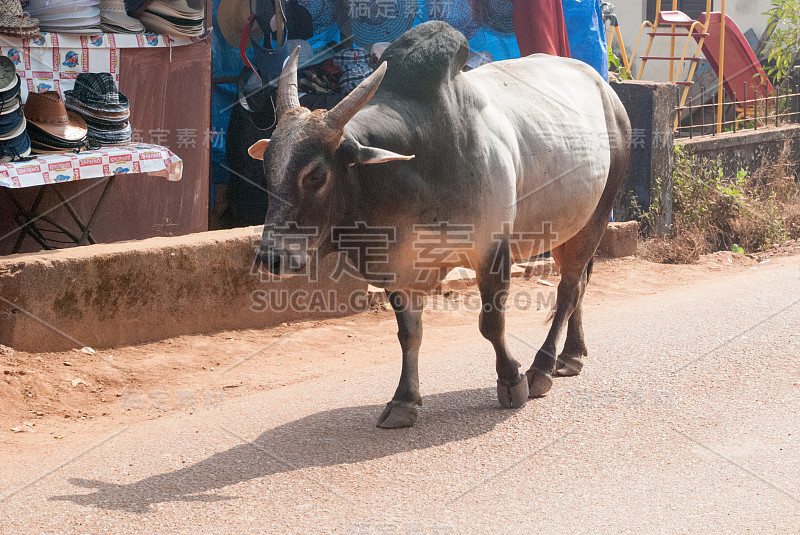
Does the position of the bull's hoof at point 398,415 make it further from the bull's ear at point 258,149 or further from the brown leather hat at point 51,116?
the brown leather hat at point 51,116

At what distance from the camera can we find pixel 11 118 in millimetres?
6090

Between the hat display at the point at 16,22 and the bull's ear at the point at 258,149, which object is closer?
the bull's ear at the point at 258,149

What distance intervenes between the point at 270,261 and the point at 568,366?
7.31 feet

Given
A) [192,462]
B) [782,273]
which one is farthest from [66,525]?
[782,273]

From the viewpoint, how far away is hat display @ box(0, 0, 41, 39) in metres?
6.18

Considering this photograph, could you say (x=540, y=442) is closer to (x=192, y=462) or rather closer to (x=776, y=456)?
(x=776, y=456)

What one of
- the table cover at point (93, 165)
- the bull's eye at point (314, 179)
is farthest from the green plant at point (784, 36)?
the bull's eye at point (314, 179)

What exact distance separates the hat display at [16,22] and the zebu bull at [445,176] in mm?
3228

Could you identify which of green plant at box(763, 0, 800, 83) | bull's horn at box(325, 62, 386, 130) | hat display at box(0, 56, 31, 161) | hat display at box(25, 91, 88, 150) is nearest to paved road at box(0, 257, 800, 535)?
bull's horn at box(325, 62, 386, 130)

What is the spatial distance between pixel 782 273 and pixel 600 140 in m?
3.41

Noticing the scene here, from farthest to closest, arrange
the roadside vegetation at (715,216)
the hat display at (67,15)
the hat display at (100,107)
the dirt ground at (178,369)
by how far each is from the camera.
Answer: the roadside vegetation at (715,216)
the hat display at (100,107)
the hat display at (67,15)
the dirt ground at (178,369)

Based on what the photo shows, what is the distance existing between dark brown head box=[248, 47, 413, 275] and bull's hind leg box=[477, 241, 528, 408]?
2.80 feet

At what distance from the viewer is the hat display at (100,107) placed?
22.1 feet

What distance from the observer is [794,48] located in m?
14.5
